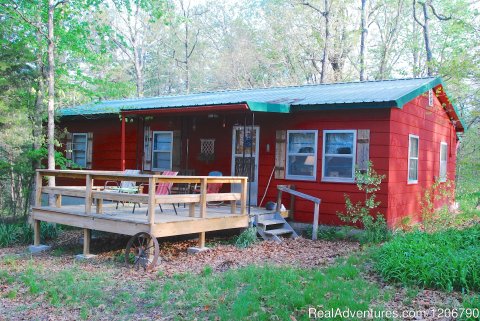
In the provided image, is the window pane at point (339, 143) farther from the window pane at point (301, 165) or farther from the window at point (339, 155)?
the window pane at point (301, 165)

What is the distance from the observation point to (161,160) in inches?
499

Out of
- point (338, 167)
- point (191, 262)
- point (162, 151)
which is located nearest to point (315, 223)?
point (338, 167)

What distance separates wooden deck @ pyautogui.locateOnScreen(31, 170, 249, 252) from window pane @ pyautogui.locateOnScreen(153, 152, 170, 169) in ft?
9.90

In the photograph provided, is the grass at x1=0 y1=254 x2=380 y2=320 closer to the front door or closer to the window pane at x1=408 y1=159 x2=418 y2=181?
the front door

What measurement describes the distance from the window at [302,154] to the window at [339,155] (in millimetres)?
248

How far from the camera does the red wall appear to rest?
9375mm

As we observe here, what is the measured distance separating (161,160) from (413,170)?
21.5ft

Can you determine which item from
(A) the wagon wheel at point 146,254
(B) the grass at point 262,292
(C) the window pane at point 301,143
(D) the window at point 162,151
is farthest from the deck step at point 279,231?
(D) the window at point 162,151

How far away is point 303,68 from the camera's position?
2381 centimetres

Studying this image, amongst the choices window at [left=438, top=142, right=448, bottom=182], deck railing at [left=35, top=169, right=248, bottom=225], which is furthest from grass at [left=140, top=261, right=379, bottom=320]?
window at [left=438, top=142, right=448, bottom=182]

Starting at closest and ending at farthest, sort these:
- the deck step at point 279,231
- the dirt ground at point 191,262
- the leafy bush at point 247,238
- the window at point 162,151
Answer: the dirt ground at point 191,262 → the leafy bush at point 247,238 → the deck step at point 279,231 → the window at point 162,151

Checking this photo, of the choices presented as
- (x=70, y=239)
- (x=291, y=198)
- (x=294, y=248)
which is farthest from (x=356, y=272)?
(x=70, y=239)

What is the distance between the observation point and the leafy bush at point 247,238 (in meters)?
8.60

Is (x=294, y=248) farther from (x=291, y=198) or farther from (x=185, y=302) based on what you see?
(x=185, y=302)
